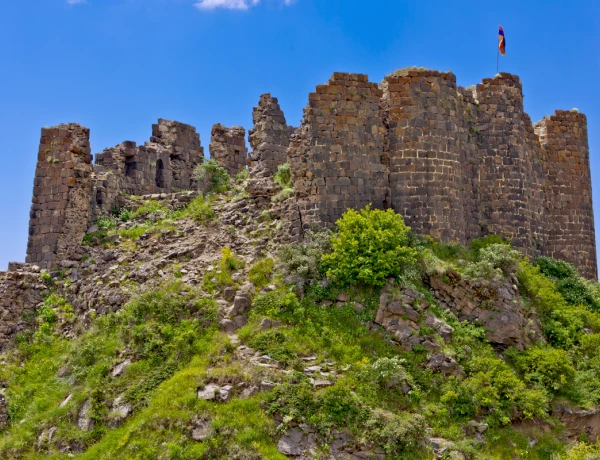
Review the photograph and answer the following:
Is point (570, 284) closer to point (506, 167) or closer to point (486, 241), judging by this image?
point (486, 241)

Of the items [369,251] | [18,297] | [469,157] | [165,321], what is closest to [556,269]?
[469,157]

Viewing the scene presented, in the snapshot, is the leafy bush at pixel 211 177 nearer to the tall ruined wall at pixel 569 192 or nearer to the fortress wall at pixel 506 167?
the fortress wall at pixel 506 167

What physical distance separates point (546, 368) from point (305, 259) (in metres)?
6.84

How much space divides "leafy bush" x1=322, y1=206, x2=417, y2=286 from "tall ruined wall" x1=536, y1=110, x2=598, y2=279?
8.13 m

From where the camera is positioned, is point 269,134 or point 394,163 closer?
point 394,163

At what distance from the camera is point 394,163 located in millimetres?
28062

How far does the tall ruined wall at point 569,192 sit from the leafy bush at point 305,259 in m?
9.39

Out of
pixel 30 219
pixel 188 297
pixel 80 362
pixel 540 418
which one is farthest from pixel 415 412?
pixel 30 219

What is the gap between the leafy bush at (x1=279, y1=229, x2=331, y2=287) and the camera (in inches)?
1014

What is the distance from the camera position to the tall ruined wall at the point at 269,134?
30.9 meters

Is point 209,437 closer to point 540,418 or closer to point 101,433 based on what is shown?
point 101,433

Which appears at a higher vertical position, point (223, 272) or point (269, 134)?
point (269, 134)

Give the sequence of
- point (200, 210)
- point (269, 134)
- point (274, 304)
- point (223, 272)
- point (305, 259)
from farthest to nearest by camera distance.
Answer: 1. point (269, 134)
2. point (200, 210)
3. point (223, 272)
4. point (305, 259)
5. point (274, 304)

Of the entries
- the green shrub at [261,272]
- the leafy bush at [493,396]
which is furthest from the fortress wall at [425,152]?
the leafy bush at [493,396]
